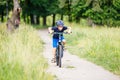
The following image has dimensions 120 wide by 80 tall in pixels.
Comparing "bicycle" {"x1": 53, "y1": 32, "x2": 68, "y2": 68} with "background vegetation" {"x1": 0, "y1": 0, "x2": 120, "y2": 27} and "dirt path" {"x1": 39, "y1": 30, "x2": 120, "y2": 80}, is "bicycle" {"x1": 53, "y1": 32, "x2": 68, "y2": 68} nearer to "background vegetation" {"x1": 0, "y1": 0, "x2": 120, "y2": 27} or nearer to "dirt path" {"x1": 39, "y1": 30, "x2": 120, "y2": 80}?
"dirt path" {"x1": 39, "y1": 30, "x2": 120, "y2": 80}

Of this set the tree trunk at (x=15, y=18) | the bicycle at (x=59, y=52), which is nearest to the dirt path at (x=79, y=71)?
the bicycle at (x=59, y=52)

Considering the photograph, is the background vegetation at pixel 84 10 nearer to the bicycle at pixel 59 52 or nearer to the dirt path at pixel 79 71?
the dirt path at pixel 79 71

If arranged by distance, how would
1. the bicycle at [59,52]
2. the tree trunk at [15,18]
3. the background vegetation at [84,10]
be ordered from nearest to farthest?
the bicycle at [59,52]
the tree trunk at [15,18]
the background vegetation at [84,10]

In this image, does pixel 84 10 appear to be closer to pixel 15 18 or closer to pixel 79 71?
pixel 15 18

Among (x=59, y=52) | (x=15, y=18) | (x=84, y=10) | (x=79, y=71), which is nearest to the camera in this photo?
(x=79, y=71)

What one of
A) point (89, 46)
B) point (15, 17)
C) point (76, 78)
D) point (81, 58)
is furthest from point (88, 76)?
point (15, 17)

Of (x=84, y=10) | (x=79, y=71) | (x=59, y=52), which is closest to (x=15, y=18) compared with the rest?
(x=59, y=52)

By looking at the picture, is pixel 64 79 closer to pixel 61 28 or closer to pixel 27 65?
pixel 27 65

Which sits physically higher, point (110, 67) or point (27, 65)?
point (27, 65)

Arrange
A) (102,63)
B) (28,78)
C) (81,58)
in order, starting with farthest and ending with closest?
(81,58) < (102,63) < (28,78)

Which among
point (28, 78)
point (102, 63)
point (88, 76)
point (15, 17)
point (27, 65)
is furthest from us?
point (15, 17)

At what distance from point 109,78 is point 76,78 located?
1.06 metres

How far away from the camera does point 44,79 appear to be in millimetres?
9430

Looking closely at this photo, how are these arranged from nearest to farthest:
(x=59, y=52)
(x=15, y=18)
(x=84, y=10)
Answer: (x=59, y=52) → (x=15, y=18) → (x=84, y=10)
